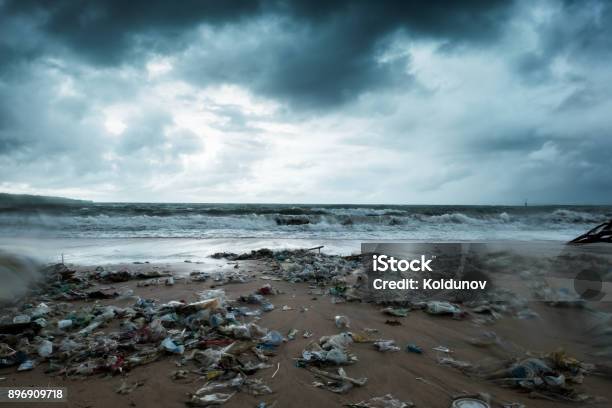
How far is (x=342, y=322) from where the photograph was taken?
396cm

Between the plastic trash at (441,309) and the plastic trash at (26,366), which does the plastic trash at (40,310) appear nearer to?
the plastic trash at (26,366)

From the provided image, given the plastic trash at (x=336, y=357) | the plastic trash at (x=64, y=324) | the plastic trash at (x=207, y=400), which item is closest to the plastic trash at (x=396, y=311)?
the plastic trash at (x=336, y=357)

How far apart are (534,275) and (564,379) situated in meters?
4.13

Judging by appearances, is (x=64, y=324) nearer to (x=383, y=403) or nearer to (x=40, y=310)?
(x=40, y=310)

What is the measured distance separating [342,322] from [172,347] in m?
1.89

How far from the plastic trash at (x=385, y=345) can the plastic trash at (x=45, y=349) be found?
314 centimetres

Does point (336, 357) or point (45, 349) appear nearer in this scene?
point (336, 357)

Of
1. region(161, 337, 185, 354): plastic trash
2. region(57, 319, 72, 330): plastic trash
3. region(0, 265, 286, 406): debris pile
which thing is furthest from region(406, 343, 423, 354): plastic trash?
region(57, 319, 72, 330): plastic trash

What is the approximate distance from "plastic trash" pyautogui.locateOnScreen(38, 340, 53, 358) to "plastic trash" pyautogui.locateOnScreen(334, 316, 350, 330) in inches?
115

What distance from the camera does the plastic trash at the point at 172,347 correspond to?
123 inches

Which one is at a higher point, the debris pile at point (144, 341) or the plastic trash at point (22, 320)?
the plastic trash at point (22, 320)

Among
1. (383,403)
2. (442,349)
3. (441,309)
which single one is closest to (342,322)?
(442,349)

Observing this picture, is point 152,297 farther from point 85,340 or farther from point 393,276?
point 393,276

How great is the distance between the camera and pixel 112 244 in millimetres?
11914
